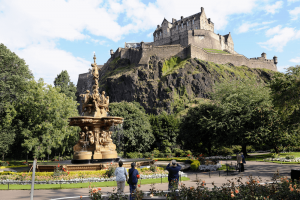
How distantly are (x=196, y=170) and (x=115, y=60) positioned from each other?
8618cm

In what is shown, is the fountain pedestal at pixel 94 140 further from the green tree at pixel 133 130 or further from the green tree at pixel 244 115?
the green tree at pixel 133 130

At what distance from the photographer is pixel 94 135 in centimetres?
1694

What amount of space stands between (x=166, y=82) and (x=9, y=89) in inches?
2315

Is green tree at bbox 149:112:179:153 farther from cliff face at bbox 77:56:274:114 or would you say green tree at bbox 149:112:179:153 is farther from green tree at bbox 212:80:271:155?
cliff face at bbox 77:56:274:114

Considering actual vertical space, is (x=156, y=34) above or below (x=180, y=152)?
above

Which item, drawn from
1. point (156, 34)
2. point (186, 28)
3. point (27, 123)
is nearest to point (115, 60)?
point (156, 34)

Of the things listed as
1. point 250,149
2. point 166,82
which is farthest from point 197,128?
point 166,82

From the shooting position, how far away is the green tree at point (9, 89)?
27875 millimetres

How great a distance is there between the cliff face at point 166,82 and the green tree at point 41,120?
49887 millimetres

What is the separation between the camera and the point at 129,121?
40656 millimetres

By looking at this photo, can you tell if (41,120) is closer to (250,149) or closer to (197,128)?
(197,128)

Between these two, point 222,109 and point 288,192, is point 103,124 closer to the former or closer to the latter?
point 288,192

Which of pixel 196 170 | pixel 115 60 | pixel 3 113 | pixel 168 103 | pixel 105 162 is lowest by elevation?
pixel 196 170

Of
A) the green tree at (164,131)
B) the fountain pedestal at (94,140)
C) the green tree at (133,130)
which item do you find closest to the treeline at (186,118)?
the green tree at (133,130)
